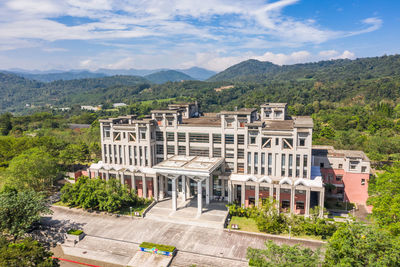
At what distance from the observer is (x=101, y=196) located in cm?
3475

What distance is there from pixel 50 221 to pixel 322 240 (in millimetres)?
31522

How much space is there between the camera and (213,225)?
32062 mm

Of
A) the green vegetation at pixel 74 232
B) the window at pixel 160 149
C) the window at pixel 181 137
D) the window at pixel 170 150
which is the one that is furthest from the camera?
the window at pixel 160 149

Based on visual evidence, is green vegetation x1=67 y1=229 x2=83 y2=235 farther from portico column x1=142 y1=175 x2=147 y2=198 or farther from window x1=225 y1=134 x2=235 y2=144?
window x1=225 y1=134 x2=235 y2=144

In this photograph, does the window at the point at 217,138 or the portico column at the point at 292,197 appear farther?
the window at the point at 217,138

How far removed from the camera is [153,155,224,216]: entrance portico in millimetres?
33109

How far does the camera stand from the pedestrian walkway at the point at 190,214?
32656 mm

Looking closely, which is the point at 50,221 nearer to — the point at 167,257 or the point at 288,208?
the point at 167,257

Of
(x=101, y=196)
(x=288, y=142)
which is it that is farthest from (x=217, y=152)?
(x=101, y=196)

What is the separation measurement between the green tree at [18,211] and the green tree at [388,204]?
33520mm

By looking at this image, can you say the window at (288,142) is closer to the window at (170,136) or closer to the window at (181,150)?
the window at (181,150)

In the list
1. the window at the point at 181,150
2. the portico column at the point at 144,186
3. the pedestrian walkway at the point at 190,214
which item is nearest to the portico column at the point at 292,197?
the pedestrian walkway at the point at 190,214

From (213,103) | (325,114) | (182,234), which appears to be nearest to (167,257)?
(182,234)

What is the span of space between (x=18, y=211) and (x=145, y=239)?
13479mm
